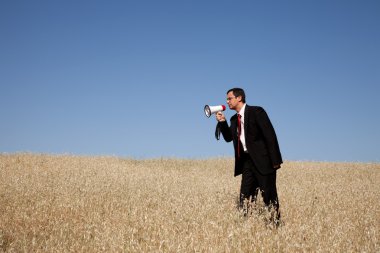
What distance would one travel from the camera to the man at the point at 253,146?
6160mm

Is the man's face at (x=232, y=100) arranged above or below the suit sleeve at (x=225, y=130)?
above

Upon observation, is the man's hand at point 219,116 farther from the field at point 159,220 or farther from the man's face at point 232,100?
the field at point 159,220

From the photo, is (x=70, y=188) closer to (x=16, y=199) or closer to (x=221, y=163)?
(x=16, y=199)

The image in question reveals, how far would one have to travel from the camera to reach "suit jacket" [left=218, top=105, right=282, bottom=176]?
615 centimetres

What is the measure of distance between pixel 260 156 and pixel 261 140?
286 mm

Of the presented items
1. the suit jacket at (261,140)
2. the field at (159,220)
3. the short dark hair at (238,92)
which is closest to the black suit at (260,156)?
the suit jacket at (261,140)

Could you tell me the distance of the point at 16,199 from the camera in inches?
296

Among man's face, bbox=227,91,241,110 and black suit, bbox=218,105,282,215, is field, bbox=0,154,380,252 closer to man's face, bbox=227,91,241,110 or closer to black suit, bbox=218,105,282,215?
black suit, bbox=218,105,282,215

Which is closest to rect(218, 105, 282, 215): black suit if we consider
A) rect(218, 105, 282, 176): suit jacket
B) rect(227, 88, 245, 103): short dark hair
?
rect(218, 105, 282, 176): suit jacket

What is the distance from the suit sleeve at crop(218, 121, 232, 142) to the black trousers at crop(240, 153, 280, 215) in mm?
424

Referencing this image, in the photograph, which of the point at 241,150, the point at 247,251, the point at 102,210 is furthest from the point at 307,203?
the point at 247,251

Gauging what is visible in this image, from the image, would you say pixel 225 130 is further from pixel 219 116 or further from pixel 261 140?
pixel 261 140

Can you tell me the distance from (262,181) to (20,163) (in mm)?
11687

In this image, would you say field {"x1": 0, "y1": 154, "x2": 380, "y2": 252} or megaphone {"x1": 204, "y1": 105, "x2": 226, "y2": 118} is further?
megaphone {"x1": 204, "y1": 105, "x2": 226, "y2": 118}
